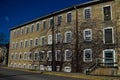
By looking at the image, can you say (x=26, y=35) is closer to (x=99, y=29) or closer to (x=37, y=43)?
(x=37, y=43)

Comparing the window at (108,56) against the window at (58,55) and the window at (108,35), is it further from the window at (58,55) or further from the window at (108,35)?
the window at (58,55)

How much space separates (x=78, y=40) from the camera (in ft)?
89.0

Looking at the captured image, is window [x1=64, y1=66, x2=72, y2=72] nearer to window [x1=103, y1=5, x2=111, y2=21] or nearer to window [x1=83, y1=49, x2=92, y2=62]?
window [x1=83, y1=49, x2=92, y2=62]

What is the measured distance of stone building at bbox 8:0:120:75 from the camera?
907 inches

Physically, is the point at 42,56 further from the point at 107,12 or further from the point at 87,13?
the point at 107,12

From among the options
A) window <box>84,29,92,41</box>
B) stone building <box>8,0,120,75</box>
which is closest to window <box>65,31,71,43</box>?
stone building <box>8,0,120,75</box>

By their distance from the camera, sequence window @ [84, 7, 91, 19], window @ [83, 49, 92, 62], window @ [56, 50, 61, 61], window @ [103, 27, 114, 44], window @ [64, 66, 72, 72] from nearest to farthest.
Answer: window @ [103, 27, 114, 44] → window @ [83, 49, 92, 62] → window @ [84, 7, 91, 19] → window @ [64, 66, 72, 72] → window @ [56, 50, 61, 61]

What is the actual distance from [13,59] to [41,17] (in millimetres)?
16878

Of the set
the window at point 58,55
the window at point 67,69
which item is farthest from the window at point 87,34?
the window at point 58,55

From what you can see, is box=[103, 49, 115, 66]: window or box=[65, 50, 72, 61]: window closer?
box=[103, 49, 115, 66]: window

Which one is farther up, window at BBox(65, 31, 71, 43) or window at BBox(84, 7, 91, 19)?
window at BBox(84, 7, 91, 19)

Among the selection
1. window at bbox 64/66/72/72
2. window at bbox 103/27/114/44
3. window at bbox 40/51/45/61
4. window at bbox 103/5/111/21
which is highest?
window at bbox 103/5/111/21

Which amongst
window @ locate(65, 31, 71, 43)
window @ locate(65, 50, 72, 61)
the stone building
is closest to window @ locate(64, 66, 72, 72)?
the stone building

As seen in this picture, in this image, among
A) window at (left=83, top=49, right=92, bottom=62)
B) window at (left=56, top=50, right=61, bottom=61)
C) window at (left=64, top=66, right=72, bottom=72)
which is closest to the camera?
window at (left=83, top=49, right=92, bottom=62)
